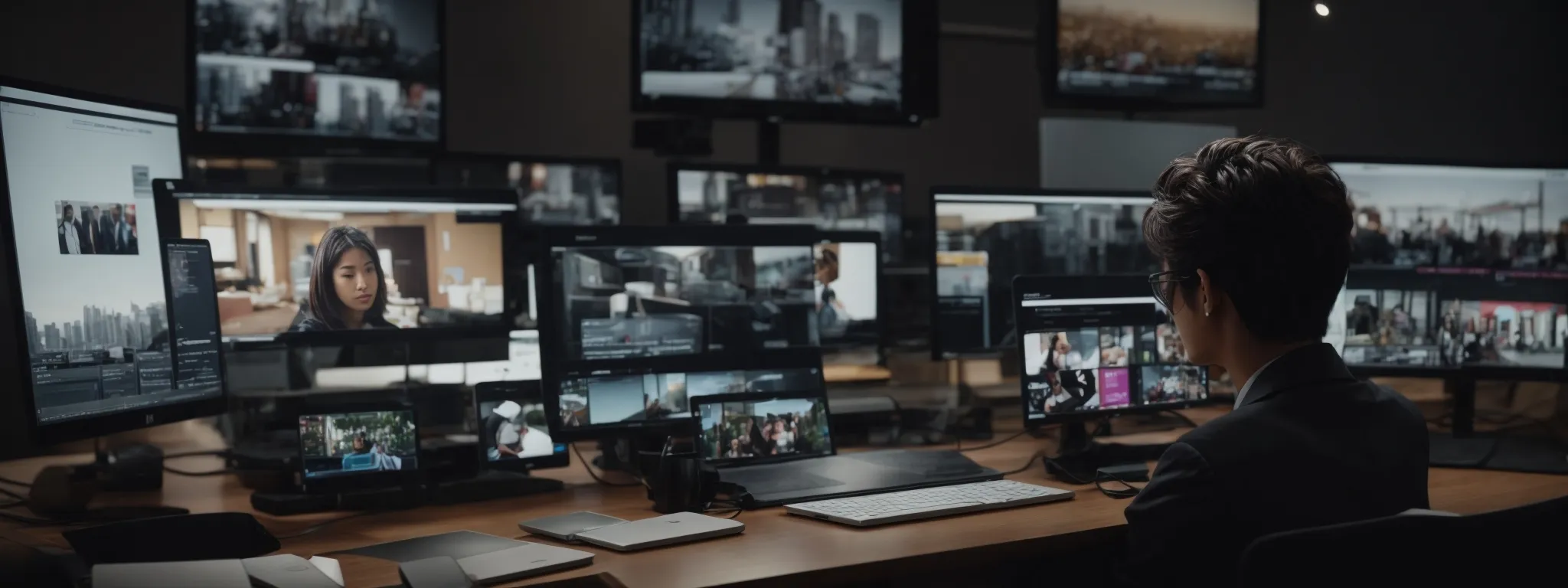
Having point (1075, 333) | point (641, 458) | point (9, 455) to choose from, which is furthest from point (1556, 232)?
point (9, 455)

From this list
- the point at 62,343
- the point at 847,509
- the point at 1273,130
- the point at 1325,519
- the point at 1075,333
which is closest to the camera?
the point at 1325,519

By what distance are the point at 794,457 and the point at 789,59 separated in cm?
118

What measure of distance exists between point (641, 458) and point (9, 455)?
125cm

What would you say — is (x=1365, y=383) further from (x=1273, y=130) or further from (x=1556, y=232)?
(x=1273, y=130)

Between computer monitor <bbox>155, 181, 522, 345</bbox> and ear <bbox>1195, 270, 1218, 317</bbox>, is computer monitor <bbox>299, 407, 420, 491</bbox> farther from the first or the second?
ear <bbox>1195, 270, 1218, 317</bbox>

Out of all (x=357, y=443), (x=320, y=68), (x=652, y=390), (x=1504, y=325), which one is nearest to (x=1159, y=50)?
(x=1504, y=325)

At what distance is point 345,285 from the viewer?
203 cm

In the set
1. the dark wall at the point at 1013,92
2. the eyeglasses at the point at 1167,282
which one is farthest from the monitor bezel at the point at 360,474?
the dark wall at the point at 1013,92

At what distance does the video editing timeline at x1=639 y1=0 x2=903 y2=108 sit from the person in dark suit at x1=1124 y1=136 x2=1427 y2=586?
59.7 inches

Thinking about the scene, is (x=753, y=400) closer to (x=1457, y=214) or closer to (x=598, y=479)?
(x=598, y=479)

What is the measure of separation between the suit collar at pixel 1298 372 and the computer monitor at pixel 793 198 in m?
1.42

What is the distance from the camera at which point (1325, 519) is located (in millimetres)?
1307

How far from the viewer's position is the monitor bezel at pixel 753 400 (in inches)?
80.4

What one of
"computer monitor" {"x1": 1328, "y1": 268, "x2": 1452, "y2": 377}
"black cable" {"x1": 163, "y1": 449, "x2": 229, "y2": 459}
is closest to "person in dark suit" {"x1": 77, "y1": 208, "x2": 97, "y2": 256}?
"black cable" {"x1": 163, "y1": 449, "x2": 229, "y2": 459}
